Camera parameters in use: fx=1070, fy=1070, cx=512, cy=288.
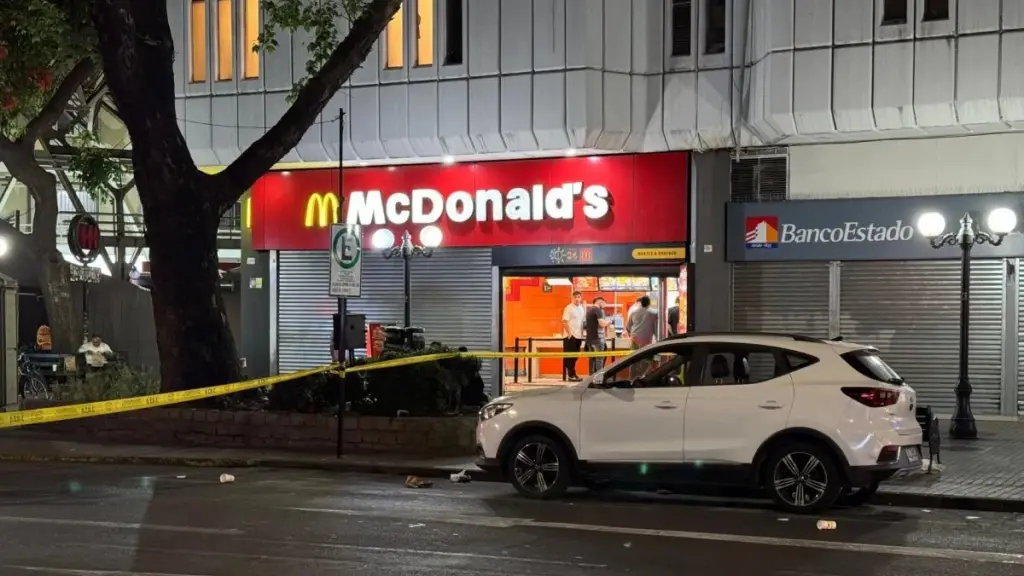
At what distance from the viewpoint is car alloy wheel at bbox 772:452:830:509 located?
32.2ft

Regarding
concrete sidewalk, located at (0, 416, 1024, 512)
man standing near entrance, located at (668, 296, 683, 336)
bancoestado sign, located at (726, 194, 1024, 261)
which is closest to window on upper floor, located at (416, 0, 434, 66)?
bancoestado sign, located at (726, 194, 1024, 261)

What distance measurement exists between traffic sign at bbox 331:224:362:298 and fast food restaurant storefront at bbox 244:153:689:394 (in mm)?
6776

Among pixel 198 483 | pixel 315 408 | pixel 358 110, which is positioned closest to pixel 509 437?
pixel 198 483

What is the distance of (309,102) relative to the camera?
1530cm

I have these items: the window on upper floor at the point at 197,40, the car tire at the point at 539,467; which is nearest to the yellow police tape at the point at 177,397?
the car tire at the point at 539,467

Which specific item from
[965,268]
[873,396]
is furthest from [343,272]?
[965,268]

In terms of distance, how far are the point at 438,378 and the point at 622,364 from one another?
4495 mm

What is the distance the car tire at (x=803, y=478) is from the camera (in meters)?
9.75

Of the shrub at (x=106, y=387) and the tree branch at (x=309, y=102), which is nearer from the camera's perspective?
the tree branch at (x=309, y=102)

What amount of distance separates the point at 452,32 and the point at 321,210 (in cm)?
483

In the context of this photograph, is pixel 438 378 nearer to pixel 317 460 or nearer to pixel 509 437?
pixel 317 460

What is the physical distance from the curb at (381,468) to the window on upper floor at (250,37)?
929 centimetres

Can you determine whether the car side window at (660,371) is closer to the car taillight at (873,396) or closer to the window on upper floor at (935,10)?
the car taillight at (873,396)

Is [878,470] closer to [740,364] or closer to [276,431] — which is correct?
[740,364]
